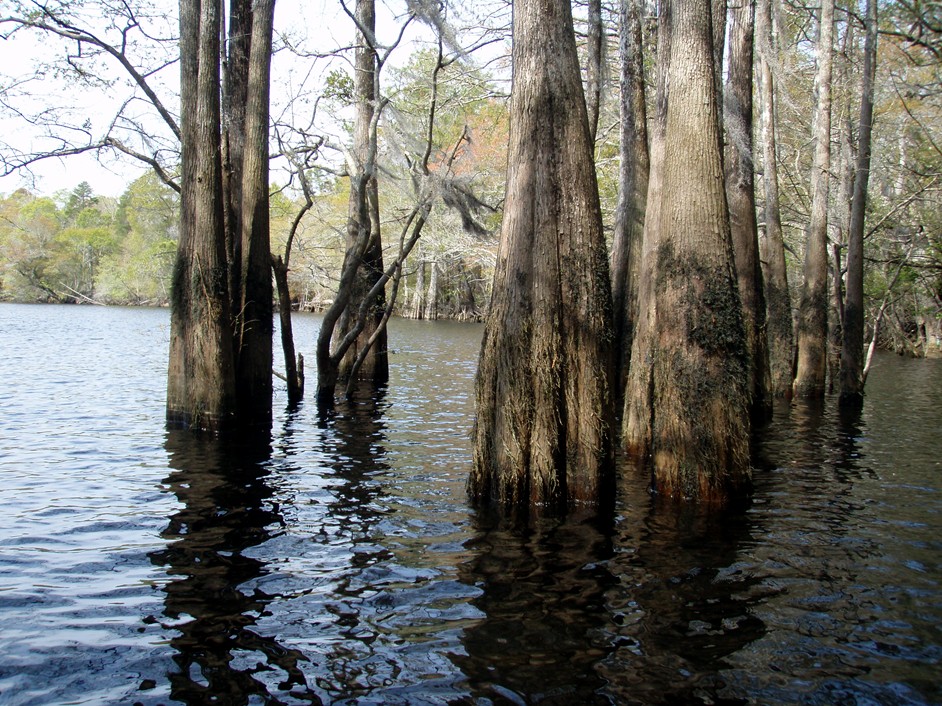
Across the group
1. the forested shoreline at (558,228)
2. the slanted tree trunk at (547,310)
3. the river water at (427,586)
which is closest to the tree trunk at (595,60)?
the forested shoreline at (558,228)

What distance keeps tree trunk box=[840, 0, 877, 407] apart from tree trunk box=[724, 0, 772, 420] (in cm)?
290

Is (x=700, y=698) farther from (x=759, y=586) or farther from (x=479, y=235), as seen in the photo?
(x=479, y=235)

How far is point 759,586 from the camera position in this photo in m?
5.24

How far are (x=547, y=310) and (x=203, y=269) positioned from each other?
554 centimetres

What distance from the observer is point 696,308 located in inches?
270

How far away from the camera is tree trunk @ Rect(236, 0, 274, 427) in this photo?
35.0 ft

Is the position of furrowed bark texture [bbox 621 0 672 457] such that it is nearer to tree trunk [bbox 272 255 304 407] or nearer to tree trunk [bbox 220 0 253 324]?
tree trunk [bbox 272 255 304 407]

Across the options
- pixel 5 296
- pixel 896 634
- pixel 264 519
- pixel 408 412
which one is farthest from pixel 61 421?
→ pixel 5 296

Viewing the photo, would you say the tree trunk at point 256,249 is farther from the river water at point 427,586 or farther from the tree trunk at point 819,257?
the tree trunk at point 819,257

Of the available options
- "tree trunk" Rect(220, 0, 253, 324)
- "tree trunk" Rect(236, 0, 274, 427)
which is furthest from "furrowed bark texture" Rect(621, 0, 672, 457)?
"tree trunk" Rect(220, 0, 253, 324)

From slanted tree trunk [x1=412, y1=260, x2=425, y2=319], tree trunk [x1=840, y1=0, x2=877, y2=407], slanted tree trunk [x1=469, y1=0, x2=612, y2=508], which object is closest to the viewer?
slanted tree trunk [x1=469, y1=0, x2=612, y2=508]

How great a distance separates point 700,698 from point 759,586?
1.74m

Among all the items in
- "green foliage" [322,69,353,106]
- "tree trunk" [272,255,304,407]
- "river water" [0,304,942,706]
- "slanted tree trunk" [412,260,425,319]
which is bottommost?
"river water" [0,304,942,706]

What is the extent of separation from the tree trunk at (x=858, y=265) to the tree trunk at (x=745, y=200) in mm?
2900
